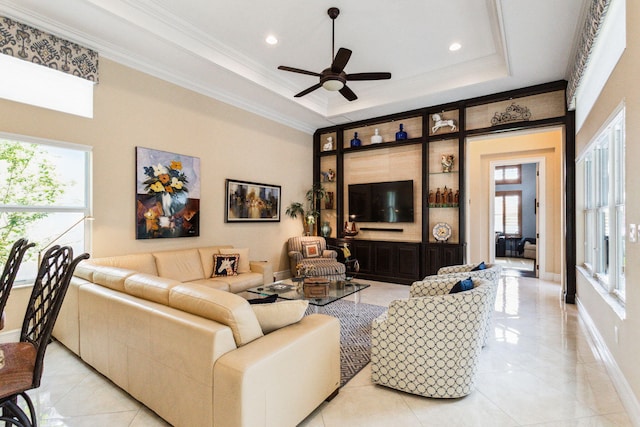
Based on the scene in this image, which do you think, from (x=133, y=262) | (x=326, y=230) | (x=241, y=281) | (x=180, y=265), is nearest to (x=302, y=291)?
(x=241, y=281)

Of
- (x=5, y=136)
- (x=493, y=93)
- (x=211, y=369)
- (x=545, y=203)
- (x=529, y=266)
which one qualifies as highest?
(x=493, y=93)

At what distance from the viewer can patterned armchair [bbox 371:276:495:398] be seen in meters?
2.19

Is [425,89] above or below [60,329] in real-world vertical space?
above

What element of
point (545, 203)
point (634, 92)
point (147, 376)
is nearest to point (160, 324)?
point (147, 376)

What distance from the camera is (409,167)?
20.4 feet

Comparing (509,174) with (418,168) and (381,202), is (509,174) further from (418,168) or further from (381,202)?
(381,202)

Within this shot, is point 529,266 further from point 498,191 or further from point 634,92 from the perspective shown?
point 634,92

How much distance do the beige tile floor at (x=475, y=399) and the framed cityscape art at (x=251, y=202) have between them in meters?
2.91

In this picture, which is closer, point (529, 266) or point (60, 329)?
point (60, 329)

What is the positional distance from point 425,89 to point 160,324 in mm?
5139

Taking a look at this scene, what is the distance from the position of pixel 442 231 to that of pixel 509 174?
5.92 metres

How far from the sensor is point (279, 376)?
1.71 metres

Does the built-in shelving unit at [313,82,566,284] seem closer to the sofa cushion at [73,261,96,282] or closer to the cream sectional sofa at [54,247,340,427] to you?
the cream sectional sofa at [54,247,340,427]

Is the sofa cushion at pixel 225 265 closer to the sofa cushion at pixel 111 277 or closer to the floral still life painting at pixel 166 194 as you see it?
the floral still life painting at pixel 166 194
